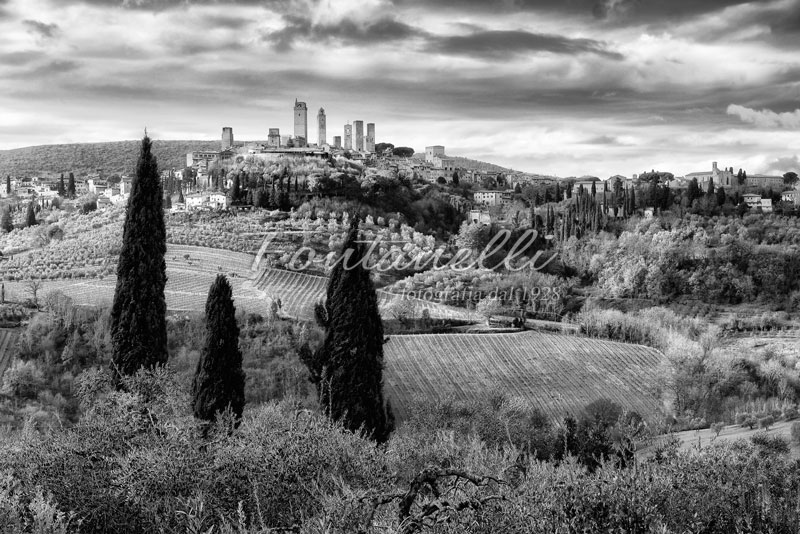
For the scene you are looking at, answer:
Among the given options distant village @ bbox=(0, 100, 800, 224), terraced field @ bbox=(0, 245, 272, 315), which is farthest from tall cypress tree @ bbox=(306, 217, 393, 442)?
distant village @ bbox=(0, 100, 800, 224)

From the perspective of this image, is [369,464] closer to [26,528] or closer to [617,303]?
[26,528]

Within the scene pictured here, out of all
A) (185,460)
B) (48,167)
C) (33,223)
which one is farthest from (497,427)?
(48,167)

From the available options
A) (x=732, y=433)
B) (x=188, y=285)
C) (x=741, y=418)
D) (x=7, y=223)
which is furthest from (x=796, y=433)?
(x=7, y=223)

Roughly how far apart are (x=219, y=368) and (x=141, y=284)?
2.43 metres

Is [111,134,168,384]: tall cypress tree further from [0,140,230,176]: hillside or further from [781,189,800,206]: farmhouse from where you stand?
[0,140,230,176]: hillside

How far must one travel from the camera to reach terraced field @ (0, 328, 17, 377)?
2038 cm

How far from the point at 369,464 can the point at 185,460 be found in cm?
170

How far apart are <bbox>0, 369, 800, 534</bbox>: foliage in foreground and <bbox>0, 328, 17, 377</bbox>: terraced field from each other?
14.4m

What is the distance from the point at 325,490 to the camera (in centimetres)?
637

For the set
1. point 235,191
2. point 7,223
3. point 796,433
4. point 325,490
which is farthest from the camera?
point 235,191

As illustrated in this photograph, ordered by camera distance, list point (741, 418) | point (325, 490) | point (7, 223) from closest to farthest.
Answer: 1. point (325, 490)
2. point (741, 418)
3. point (7, 223)

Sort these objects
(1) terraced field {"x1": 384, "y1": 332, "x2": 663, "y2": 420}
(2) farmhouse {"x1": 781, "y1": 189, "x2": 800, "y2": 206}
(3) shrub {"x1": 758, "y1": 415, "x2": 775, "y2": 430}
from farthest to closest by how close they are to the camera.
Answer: (2) farmhouse {"x1": 781, "y1": 189, "x2": 800, "y2": 206}, (1) terraced field {"x1": 384, "y1": 332, "x2": 663, "y2": 420}, (3) shrub {"x1": 758, "y1": 415, "x2": 775, "y2": 430}

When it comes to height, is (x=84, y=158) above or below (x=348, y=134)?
below

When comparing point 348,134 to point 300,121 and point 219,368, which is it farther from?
point 219,368
